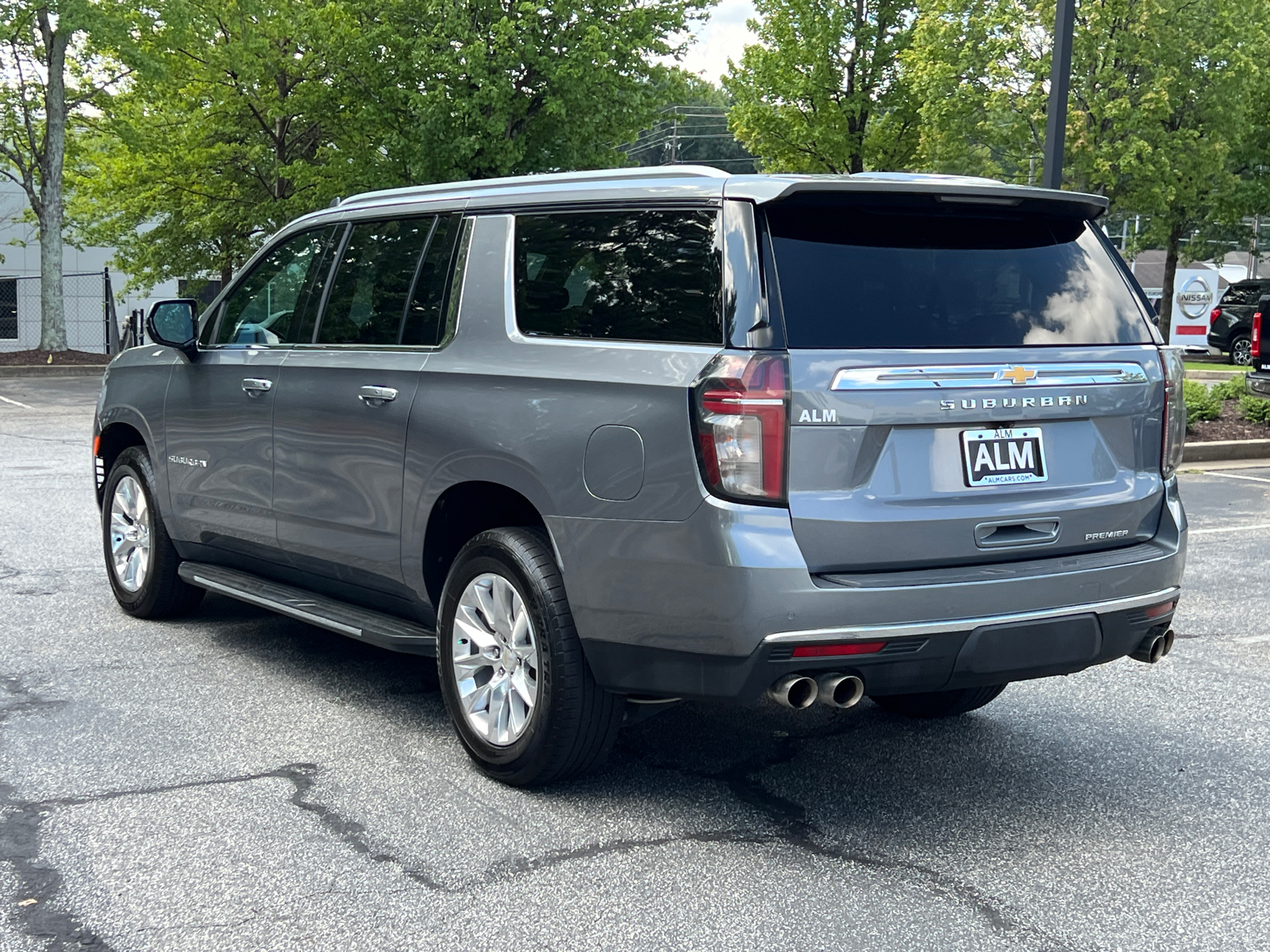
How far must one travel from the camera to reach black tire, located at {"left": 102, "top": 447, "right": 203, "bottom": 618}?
6.62 m

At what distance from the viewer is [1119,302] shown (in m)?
4.50

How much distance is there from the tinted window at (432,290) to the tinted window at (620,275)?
379 mm

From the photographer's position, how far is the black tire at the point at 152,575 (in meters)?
6.62

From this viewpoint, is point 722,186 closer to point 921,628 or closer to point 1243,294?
point 921,628

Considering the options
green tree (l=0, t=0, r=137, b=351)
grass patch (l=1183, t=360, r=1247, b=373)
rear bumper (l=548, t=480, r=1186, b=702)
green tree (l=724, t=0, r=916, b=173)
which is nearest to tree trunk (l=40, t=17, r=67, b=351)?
green tree (l=0, t=0, r=137, b=351)

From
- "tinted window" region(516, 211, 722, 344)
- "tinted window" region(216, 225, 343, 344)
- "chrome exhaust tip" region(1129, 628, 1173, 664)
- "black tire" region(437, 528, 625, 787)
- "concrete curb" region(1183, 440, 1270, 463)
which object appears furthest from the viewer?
"concrete curb" region(1183, 440, 1270, 463)

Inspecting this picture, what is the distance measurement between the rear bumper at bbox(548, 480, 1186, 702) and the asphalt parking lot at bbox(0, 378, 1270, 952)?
0.51 metres

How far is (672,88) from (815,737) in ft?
90.1

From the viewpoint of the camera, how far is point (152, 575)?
6.68 meters

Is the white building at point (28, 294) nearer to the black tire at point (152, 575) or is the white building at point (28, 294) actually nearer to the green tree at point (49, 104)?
the green tree at point (49, 104)

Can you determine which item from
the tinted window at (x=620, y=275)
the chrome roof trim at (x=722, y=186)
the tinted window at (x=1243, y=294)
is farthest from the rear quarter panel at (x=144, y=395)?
the tinted window at (x=1243, y=294)

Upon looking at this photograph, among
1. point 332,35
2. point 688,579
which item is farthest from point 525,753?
point 332,35

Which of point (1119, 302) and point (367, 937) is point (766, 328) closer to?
point (1119, 302)

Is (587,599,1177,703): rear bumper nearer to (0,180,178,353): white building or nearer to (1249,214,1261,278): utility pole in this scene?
(0,180,178,353): white building
